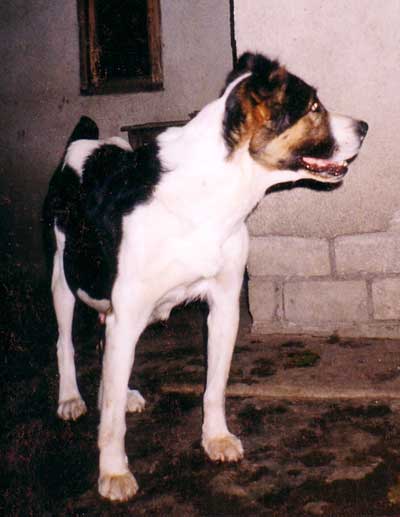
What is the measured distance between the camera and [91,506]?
2.73 metres

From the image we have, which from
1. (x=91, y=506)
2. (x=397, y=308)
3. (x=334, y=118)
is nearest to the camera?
(x=91, y=506)

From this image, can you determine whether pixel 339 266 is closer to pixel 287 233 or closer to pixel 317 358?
pixel 287 233

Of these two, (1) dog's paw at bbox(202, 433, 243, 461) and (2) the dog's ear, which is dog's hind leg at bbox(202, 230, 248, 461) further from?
(2) the dog's ear

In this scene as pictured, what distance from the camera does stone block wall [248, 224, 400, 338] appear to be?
4469 millimetres

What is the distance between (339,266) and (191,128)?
2.15 m

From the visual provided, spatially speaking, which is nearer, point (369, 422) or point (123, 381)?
point (123, 381)

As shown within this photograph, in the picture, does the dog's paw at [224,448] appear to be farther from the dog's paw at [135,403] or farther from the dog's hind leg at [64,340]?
the dog's hind leg at [64,340]

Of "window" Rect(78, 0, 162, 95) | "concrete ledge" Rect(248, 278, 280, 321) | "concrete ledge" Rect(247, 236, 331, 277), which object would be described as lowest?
"concrete ledge" Rect(248, 278, 280, 321)

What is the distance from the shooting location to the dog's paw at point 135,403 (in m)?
3.68

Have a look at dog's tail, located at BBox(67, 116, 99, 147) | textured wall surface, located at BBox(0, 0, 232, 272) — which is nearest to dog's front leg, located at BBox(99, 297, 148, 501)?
dog's tail, located at BBox(67, 116, 99, 147)

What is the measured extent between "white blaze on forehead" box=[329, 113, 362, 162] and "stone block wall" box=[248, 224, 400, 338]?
1.65 m

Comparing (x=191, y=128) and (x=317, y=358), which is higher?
(x=191, y=128)

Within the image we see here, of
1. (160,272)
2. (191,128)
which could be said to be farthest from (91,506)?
(191,128)

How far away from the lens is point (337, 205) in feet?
14.8
